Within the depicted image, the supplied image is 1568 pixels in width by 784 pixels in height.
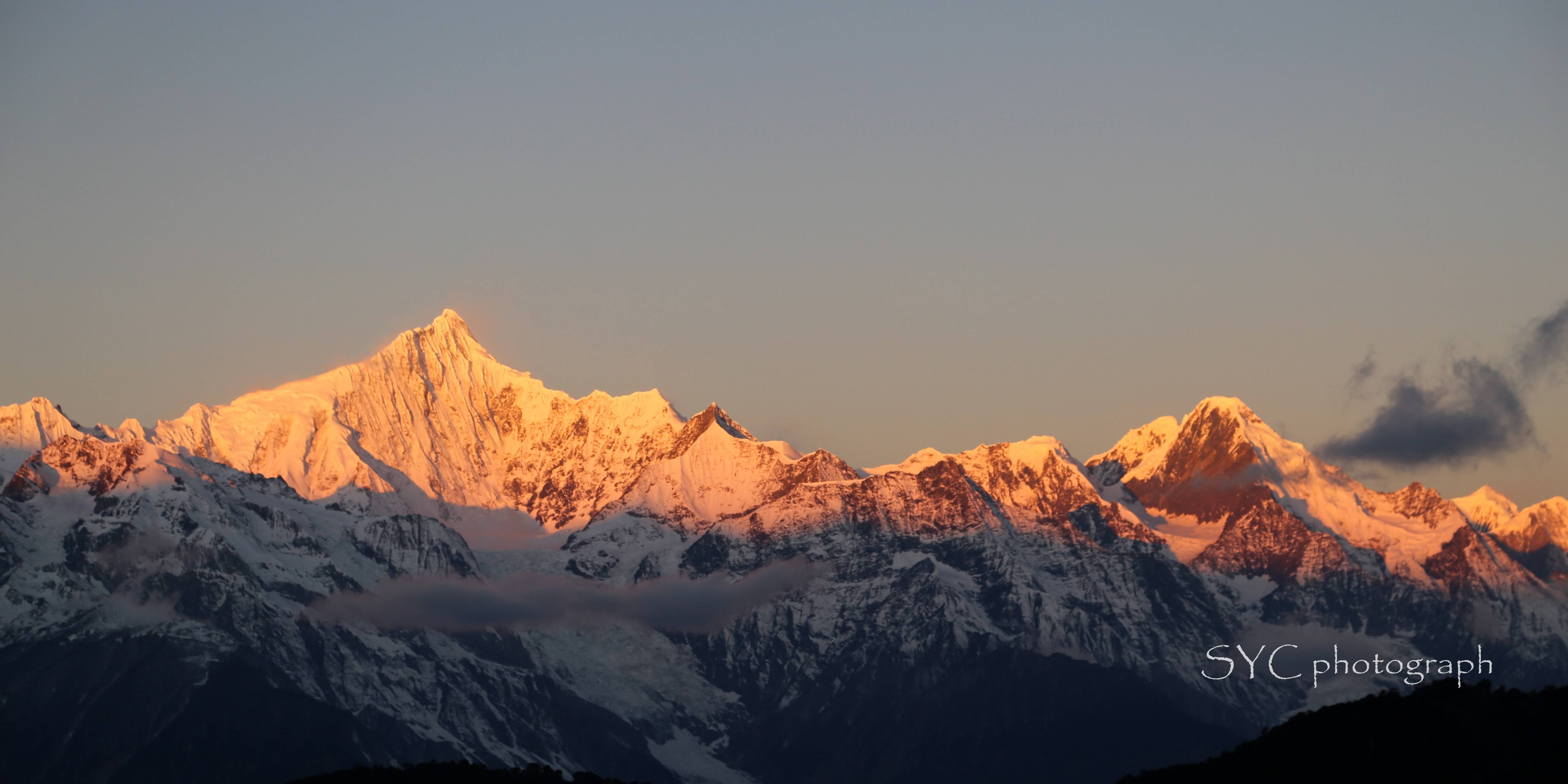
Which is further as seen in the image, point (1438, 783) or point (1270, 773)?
point (1270, 773)

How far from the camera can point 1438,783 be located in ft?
613

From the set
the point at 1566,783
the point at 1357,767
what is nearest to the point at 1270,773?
the point at 1357,767

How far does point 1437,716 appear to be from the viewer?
194000 millimetres

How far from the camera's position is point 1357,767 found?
7618 inches

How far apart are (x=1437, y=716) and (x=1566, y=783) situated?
1580cm

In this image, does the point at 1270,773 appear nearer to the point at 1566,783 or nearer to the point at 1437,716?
the point at 1437,716

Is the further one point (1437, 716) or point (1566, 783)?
point (1437, 716)

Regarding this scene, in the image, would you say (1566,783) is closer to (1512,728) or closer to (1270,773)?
(1512,728)

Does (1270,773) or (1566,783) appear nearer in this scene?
(1566,783)

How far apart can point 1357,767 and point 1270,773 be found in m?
8.32

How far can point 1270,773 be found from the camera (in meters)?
200

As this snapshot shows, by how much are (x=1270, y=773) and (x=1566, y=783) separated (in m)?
26.5

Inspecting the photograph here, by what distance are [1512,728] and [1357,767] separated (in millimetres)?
11755

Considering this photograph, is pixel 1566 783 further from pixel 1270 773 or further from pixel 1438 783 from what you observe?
pixel 1270 773
